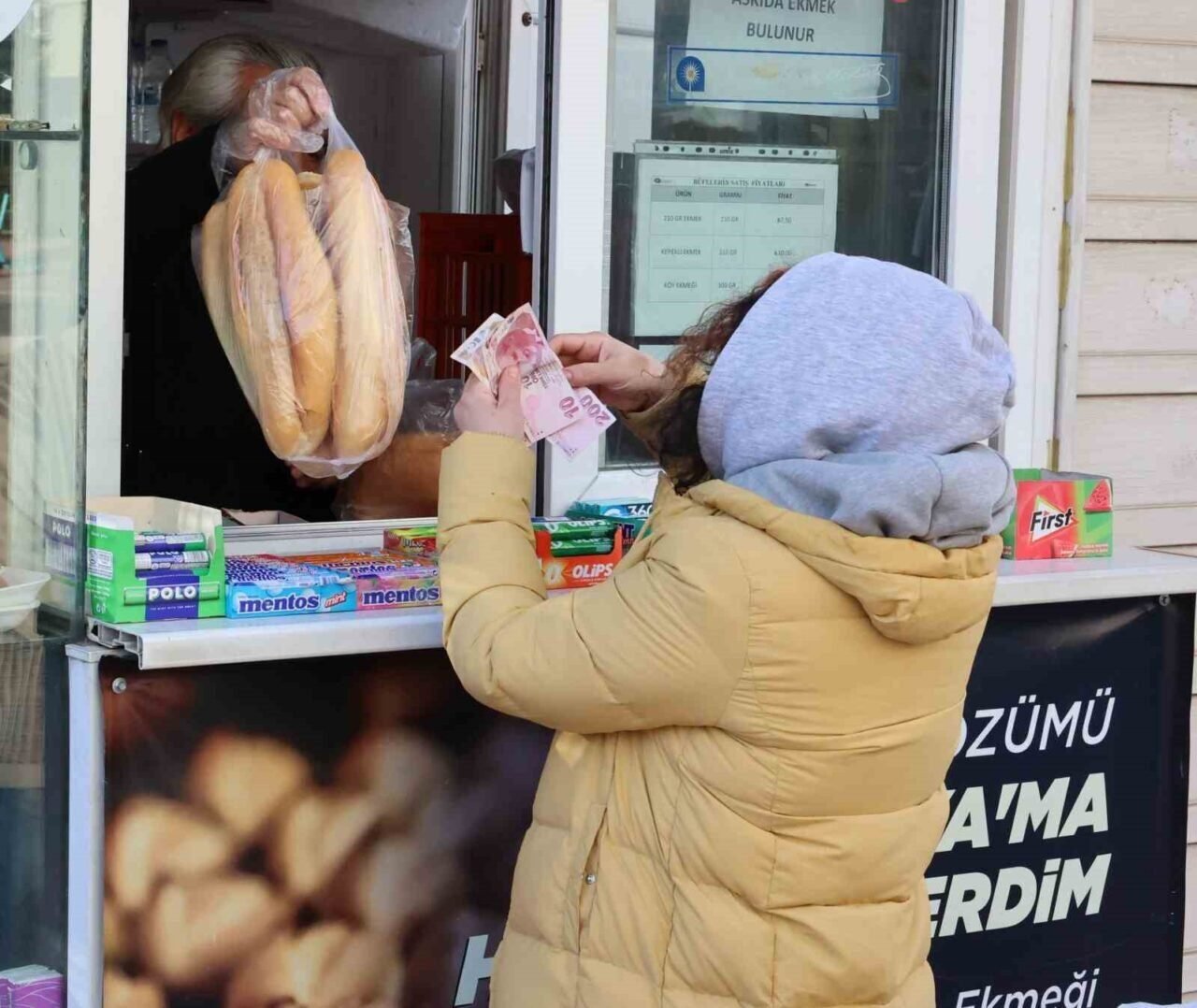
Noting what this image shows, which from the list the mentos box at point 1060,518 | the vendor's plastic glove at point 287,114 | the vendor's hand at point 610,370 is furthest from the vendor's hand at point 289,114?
the mentos box at point 1060,518

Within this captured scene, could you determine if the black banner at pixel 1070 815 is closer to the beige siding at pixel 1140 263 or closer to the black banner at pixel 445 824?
the black banner at pixel 445 824

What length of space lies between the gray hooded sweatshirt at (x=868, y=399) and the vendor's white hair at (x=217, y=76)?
4.29 feet

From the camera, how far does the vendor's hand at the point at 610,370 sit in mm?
2141

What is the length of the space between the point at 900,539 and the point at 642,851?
0.42 m

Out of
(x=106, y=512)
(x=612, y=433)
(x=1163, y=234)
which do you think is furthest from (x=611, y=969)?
(x=1163, y=234)

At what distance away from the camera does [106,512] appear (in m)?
2.02

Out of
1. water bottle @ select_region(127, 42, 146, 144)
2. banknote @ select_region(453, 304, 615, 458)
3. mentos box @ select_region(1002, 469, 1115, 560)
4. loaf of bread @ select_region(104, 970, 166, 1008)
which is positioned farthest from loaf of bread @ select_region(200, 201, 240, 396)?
water bottle @ select_region(127, 42, 146, 144)

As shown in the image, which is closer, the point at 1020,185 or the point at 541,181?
the point at 541,181

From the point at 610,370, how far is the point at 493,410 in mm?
317

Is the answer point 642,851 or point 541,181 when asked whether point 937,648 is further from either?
point 541,181

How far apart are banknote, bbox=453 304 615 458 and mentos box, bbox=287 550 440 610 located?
0.23 m

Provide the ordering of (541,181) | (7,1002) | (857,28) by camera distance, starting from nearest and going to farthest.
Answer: (7,1002)
(541,181)
(857,28)

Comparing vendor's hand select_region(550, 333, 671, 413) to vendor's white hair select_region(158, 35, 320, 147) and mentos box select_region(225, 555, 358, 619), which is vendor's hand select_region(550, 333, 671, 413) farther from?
vendor's white hair select_region(158, 35, 320, 147)

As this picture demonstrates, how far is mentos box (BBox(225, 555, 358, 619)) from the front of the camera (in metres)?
1.97
